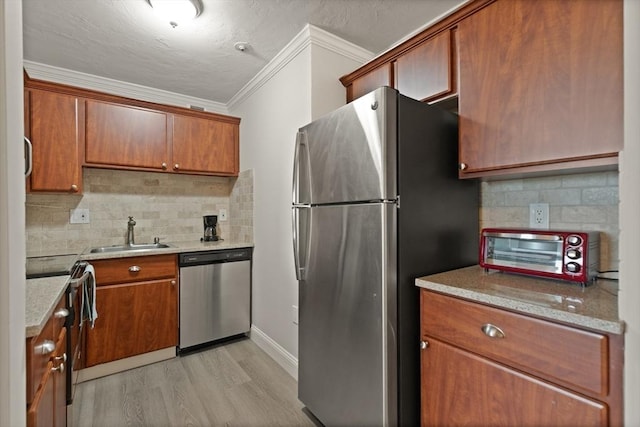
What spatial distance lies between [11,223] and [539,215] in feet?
6.32

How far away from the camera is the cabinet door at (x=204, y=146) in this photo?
9.28 feet

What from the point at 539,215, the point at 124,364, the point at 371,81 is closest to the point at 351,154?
the point at 371,81

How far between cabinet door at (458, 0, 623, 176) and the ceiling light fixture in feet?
4.77

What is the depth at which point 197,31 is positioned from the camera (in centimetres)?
197

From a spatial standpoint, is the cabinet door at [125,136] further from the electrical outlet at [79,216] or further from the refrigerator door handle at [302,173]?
the refrigerator door handle at [302,173]

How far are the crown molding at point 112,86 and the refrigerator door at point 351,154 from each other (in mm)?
1983

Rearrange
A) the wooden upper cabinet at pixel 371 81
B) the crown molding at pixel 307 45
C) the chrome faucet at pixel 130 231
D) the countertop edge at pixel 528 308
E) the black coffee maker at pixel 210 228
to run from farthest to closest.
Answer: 1. the black coffee maker at pixel 210 228
2. the chrome faucet at pixel 130 231
3. the crown molding at pixel 307 45
4. the wooden upper cabinet at pixel 371 81
5. the countertop edge at pixel 528 308

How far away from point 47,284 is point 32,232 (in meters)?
1.63

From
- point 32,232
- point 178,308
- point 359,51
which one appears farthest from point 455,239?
point 32,232

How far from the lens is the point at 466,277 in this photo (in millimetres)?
1347

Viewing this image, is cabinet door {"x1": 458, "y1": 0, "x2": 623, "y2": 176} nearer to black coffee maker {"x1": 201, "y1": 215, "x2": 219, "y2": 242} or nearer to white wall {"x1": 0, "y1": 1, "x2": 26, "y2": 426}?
white wall {"x1": 0, "y1": 1, "x2": 26, "y2": 426}

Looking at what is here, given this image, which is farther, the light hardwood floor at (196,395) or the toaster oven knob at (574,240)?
the light hardwood floor at (196,395)

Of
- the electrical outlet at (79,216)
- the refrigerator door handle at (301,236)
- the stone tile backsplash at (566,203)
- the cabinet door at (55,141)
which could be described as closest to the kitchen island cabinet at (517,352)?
the stone tile backsplash at (566,203)

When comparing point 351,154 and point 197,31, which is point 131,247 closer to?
point 197,31
